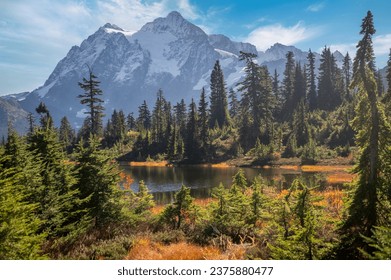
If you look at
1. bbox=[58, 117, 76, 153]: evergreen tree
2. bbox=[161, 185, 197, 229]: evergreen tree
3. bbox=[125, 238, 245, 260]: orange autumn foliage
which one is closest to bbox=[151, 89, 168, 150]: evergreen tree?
bbox=[58, 117, 76, 153]: evergreen tree

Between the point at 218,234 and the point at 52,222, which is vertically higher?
the point at 52,222

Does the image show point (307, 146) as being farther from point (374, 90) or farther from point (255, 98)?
point (374, 90)

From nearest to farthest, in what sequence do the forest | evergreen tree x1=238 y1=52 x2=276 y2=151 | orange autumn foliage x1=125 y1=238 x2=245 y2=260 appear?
1. the forest
2. orange autumn foliage x1=125 y1=238 x2=245 y2=260
3. evergreen tree x1=238 y1=52 x2=276 y2=151

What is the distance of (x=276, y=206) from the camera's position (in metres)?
8.95

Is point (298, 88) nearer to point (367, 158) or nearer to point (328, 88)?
point (328, 88)

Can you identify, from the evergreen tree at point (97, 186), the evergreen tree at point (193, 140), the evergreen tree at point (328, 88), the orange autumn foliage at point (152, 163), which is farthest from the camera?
the evergreen tree at point (328, 88)

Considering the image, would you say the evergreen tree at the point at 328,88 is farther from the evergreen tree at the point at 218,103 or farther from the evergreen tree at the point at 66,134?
the evergreen tree at the point at 66,134

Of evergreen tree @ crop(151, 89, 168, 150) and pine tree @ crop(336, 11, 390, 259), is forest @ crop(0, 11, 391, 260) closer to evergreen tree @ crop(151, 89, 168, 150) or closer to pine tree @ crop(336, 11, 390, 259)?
pine tree @ crop(336, 11, 390, 259)

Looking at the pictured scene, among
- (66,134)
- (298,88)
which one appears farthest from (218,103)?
(66,134)

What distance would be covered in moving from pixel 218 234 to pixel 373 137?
5.29 m

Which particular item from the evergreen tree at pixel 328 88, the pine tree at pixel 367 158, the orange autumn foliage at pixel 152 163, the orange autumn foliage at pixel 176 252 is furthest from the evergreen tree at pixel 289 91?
the orange autumn foliage at pixel 176 252

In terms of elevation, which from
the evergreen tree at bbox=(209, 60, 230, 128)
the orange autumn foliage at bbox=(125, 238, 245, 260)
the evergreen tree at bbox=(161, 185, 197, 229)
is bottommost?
the orange autumn foliage at bbox=(125, 238, 245, 260)
